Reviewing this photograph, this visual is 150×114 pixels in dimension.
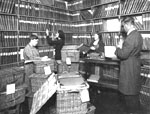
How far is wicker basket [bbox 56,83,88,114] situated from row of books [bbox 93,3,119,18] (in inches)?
102

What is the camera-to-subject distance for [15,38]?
3.19 meters

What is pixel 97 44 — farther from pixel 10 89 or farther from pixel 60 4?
pixel 10 89

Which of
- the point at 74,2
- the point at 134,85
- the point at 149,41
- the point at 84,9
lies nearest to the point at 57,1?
the point at 74,2

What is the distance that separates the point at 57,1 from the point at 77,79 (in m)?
3.33

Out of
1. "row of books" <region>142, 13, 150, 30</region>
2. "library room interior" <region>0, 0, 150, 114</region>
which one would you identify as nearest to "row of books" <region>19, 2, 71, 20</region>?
"library room interior" <region>0, 0, 150, 114</region>

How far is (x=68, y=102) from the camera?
143 centimetres

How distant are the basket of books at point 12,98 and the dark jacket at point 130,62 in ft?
4.39

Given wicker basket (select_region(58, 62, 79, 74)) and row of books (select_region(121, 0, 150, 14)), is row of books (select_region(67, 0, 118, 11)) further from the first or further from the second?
wicker basket (select_region(58, 62, 79, 74))

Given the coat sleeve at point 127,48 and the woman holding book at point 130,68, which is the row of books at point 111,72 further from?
the coat sleeve at point 127,48

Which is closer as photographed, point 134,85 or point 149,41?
point 134,85

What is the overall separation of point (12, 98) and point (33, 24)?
2221 mm

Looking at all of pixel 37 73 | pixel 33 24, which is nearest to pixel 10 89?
pixel 37 73

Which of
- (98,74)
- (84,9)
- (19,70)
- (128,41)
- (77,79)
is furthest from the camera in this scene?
(84,9)

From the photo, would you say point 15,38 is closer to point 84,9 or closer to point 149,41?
Result: point 84,9
